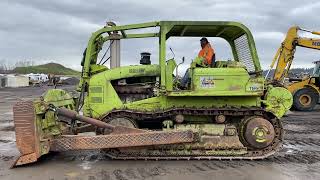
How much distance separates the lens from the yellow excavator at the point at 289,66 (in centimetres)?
1925

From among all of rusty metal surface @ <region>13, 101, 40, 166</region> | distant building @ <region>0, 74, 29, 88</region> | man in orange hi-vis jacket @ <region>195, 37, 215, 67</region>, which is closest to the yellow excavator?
man in orange hi-vis jacket @ <region>195, 37, 215, 67</region>

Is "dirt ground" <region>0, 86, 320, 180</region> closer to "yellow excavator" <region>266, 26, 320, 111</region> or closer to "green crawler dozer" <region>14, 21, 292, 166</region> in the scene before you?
"green crawler dozer" <region>14, 21, 292, 166</region>

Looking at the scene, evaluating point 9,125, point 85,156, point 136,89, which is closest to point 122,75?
point 136,89

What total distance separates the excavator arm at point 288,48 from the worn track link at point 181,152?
36.3 ft

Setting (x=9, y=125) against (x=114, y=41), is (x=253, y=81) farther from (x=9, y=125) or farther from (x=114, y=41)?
(x=9, y=125)

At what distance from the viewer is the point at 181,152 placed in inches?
332

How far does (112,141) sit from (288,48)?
13.1m

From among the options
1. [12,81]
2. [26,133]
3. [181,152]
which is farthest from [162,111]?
[12,81]

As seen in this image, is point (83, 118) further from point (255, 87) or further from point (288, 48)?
point (288, 48)

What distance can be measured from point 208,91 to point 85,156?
2.68 metres

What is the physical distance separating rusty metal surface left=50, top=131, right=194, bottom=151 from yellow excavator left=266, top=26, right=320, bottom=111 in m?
11.9

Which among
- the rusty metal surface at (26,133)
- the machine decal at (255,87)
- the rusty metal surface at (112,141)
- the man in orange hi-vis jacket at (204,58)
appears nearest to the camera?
the rusty metal surface at (26,133)

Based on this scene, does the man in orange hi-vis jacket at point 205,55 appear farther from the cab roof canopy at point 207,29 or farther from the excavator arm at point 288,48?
the excavator arm at point 288,48

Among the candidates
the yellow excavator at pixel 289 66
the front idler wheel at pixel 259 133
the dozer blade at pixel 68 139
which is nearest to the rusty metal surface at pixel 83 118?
the dozer blade at pixel 68 139
